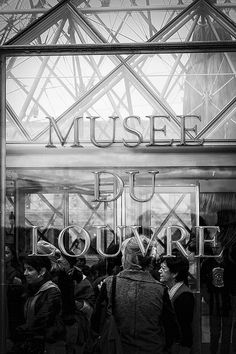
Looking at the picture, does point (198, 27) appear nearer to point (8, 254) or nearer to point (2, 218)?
point (2, 218)

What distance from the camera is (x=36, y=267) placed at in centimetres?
510

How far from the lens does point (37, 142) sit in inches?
202

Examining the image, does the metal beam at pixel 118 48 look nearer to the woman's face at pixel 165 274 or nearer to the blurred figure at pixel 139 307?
the blurred figure at pixel 139 307

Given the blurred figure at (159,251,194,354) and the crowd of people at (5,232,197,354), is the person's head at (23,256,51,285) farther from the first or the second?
the blurred figure at (159,251,194,354)

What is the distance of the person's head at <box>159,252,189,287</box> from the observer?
504 centimetres

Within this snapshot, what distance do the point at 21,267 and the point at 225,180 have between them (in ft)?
5.13

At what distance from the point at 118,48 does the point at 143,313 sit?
6.23ft

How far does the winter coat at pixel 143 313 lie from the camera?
5059mm

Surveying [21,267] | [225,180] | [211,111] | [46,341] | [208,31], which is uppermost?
[208,31]

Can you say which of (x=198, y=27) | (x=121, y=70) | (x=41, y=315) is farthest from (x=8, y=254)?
(x=198, y=27)

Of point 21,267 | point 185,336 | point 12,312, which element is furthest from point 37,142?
point 185,336

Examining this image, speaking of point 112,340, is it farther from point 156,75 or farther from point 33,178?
point 156,75

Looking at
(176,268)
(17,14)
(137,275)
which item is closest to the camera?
(176,268)

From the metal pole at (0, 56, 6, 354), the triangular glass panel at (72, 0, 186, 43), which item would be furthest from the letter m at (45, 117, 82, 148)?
the triangular glass panel at (72, 0, 186, 43)
